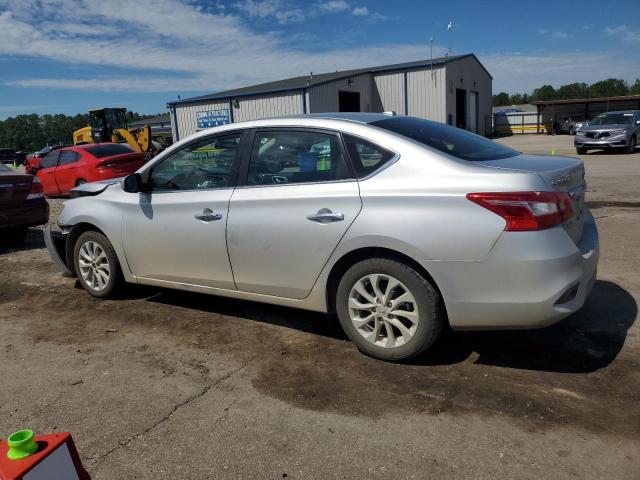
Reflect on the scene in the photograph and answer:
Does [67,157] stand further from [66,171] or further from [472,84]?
[472,84]

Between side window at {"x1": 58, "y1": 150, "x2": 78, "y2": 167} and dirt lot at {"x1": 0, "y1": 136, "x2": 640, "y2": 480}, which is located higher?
side window at {"x1": 58, "y1": 150, "x2": 78, "y2": 167}

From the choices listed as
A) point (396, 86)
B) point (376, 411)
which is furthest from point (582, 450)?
point (396, 86)

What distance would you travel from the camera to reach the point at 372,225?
348 cm

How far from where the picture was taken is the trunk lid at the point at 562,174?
3.32 metres

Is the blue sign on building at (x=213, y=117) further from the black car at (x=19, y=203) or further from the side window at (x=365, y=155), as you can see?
the side window at (x=365, y=155)

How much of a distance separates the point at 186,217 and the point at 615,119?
2225cm

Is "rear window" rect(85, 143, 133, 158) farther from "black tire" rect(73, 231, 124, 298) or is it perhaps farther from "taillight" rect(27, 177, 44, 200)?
"black tire" rect(73, 231, 124, 298)

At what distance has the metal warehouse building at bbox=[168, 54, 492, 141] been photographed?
3231 cm

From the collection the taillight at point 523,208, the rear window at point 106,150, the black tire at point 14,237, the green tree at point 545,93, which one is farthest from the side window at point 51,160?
the green tree at point 545,93

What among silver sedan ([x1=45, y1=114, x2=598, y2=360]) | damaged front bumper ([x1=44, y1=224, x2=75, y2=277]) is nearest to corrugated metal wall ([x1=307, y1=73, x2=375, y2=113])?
damaged front bumper ([x1=44, y1=224, x2=75, y2=277])

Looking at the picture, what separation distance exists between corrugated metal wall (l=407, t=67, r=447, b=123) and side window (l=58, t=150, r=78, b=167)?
81.0ft

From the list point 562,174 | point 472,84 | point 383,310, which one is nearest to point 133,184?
point 383,310

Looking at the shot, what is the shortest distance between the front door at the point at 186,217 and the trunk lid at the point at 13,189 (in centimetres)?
404

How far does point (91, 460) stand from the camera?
2707 millimetres
